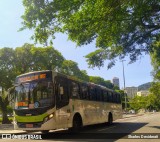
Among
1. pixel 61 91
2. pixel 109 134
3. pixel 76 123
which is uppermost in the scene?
pixel 61 91

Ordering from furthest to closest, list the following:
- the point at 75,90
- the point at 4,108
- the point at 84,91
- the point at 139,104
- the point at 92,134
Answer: the point at 139,104, the point at 4,108, the point at 84,91, the point at 75,90, the point at 92,134

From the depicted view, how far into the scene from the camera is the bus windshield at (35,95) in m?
14.5

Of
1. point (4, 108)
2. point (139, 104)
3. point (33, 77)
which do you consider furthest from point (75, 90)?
point (139, 104)

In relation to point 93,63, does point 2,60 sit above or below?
above

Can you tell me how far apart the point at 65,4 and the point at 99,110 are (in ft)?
36.6

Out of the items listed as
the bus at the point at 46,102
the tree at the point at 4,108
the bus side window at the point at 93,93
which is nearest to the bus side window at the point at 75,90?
the bus at the point at 46,102

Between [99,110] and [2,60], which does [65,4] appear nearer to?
[99,110]

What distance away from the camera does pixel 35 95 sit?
48.0 feet

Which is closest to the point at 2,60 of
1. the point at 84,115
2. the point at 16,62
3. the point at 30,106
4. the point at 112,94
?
the point at 16,62

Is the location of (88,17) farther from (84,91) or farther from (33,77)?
(84,91)

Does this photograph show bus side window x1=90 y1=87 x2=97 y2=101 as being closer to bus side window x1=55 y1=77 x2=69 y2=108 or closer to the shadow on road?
the shadow on road

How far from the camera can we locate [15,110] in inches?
603

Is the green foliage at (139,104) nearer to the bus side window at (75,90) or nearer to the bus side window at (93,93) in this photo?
the bus side window at (93,93)

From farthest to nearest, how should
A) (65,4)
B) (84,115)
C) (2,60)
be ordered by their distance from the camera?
(2,60), (84,115), (65,4)
